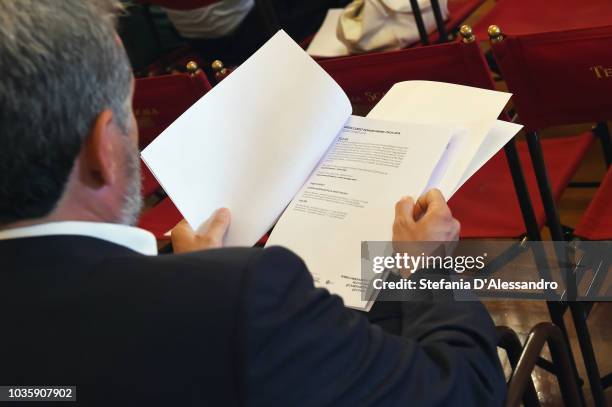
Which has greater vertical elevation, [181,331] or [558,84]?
[558,84]

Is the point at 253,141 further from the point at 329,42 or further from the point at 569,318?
the point at 329,42

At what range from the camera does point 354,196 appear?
1148 millimetres

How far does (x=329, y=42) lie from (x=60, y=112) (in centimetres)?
204

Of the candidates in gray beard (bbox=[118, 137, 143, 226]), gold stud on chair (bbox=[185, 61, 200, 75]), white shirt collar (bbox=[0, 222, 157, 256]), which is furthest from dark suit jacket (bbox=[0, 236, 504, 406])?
gold stud on chair (bbox=[185, 61, 200, 75])

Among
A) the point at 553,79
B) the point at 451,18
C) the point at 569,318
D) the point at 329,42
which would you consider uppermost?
the point at 553,79

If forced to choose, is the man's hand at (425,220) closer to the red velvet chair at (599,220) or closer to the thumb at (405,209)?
the thumb at (405,209)

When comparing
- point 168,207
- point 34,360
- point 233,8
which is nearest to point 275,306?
point 34,360


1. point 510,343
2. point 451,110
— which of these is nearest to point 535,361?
point 510,343

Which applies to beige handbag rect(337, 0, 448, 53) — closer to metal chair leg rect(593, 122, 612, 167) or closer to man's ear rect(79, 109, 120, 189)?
metal chair leg rect(593, 122, 612, 167)

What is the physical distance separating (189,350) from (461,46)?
3.22 ft

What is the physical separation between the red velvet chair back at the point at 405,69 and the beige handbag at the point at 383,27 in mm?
1012

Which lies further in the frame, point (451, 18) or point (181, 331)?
point (451, 18)

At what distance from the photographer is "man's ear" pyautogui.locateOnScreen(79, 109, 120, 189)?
30.7 inches

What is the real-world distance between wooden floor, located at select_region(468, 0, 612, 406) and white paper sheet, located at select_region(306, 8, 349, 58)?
0.98 meters
